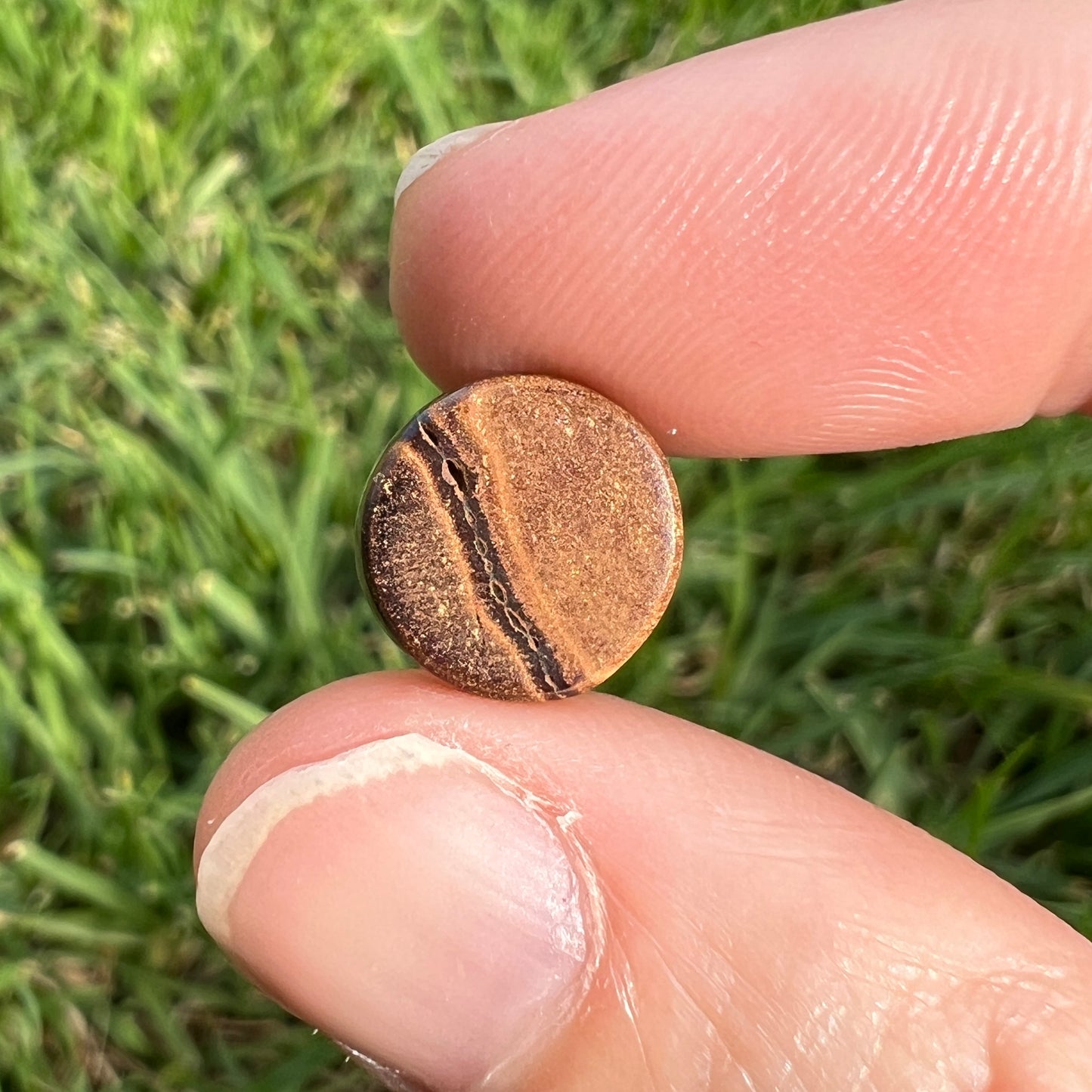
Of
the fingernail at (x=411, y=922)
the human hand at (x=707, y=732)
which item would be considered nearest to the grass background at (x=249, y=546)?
the human hand at (x=707, y=732)

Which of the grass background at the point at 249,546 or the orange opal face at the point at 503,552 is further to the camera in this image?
the grass background at the point at 249,546

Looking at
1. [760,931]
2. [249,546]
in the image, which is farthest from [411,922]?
[249,546]

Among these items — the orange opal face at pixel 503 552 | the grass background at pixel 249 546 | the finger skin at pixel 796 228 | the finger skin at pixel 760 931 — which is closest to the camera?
the finger skin at pixel 760 931

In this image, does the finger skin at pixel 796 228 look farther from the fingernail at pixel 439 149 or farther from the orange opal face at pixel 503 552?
the orange opal face at pixel 503 552

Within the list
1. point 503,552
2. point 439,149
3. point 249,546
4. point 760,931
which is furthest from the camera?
point 249,546

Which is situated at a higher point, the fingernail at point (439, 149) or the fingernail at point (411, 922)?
the fingernail at point (439, 149)

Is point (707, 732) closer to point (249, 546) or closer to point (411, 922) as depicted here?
point (411, 922)
